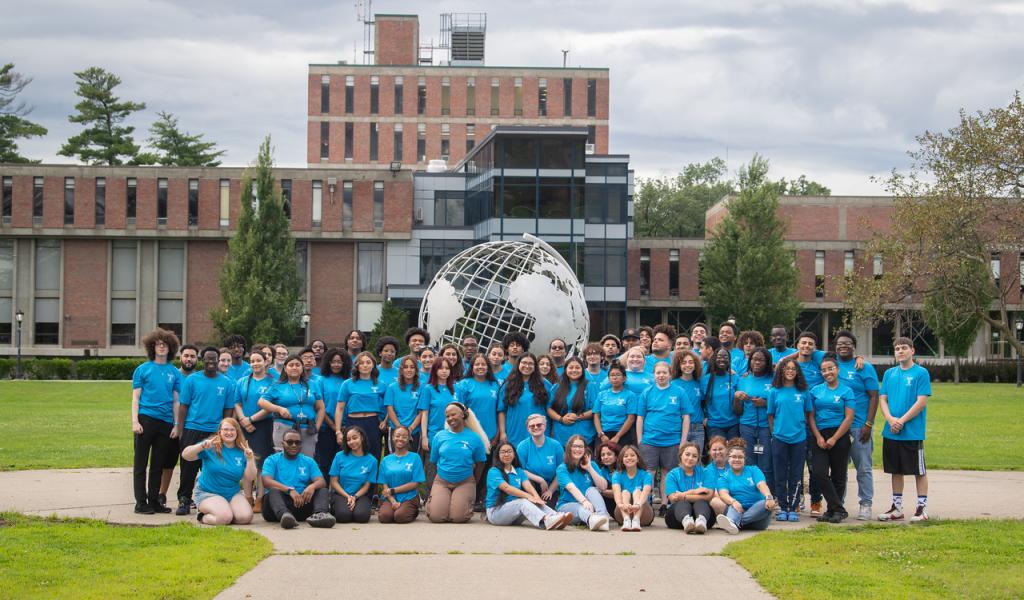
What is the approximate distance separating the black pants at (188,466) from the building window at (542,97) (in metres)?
73.2

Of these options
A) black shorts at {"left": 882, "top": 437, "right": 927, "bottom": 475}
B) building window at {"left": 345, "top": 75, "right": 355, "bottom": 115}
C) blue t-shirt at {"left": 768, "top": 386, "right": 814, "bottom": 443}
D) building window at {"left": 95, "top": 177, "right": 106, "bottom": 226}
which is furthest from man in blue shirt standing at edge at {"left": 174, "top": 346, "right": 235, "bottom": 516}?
building window at {"left": 345, "top": 75, "right": 355, "bottom": 115}

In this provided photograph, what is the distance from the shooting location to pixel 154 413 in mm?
13367

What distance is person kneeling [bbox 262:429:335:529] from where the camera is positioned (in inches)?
499

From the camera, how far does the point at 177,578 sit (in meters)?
9.55

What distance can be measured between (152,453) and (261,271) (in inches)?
1733

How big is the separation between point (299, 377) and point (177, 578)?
4.42 m

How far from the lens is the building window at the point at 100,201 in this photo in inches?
2450

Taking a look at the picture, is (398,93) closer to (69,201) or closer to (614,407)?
(69,201)

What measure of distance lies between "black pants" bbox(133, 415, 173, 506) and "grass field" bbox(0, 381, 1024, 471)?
5.92 metres

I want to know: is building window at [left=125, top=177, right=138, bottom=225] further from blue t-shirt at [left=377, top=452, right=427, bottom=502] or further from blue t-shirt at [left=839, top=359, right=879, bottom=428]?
blue t-shirt at [left=839, top=359, right=879, bottom=428]

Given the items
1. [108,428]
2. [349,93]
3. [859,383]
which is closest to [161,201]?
[349,93]

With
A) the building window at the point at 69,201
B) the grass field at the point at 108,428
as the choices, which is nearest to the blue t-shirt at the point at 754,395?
the grass field at the point at 108,428

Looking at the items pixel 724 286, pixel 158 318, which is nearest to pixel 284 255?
pixel 158 318

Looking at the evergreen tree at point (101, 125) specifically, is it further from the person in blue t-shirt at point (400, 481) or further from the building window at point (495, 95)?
the person in blue t-shirt at point (400, 481)
